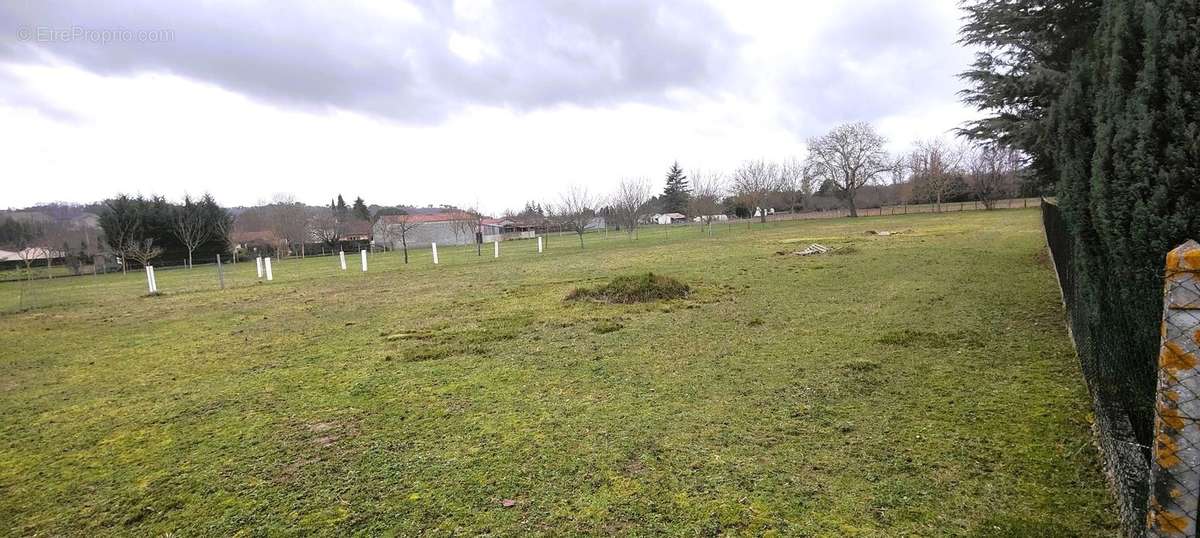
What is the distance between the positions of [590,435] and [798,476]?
1406 mm

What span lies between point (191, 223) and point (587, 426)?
163ft

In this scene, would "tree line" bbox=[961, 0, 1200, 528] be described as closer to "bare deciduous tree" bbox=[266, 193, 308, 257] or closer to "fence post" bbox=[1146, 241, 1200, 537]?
"fence post" bbox=[1146, 241, 1200, 537]

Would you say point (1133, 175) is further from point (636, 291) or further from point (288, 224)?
point (288, 224)

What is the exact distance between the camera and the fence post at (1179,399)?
1.63 m

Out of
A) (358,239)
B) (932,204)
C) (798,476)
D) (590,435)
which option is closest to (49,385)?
(590,435)

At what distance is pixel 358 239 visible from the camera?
197ft

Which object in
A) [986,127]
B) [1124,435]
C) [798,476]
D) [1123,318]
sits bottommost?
[798,476]

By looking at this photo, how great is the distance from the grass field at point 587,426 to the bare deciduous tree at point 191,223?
128 feet

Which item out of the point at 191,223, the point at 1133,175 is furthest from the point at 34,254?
the point at 1133,175

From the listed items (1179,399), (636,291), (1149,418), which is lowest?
(636,291)

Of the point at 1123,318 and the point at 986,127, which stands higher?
the point at 986,127

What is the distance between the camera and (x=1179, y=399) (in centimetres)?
167

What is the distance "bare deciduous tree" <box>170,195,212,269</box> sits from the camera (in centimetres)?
4056

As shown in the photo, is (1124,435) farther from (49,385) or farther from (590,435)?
(49,385)
